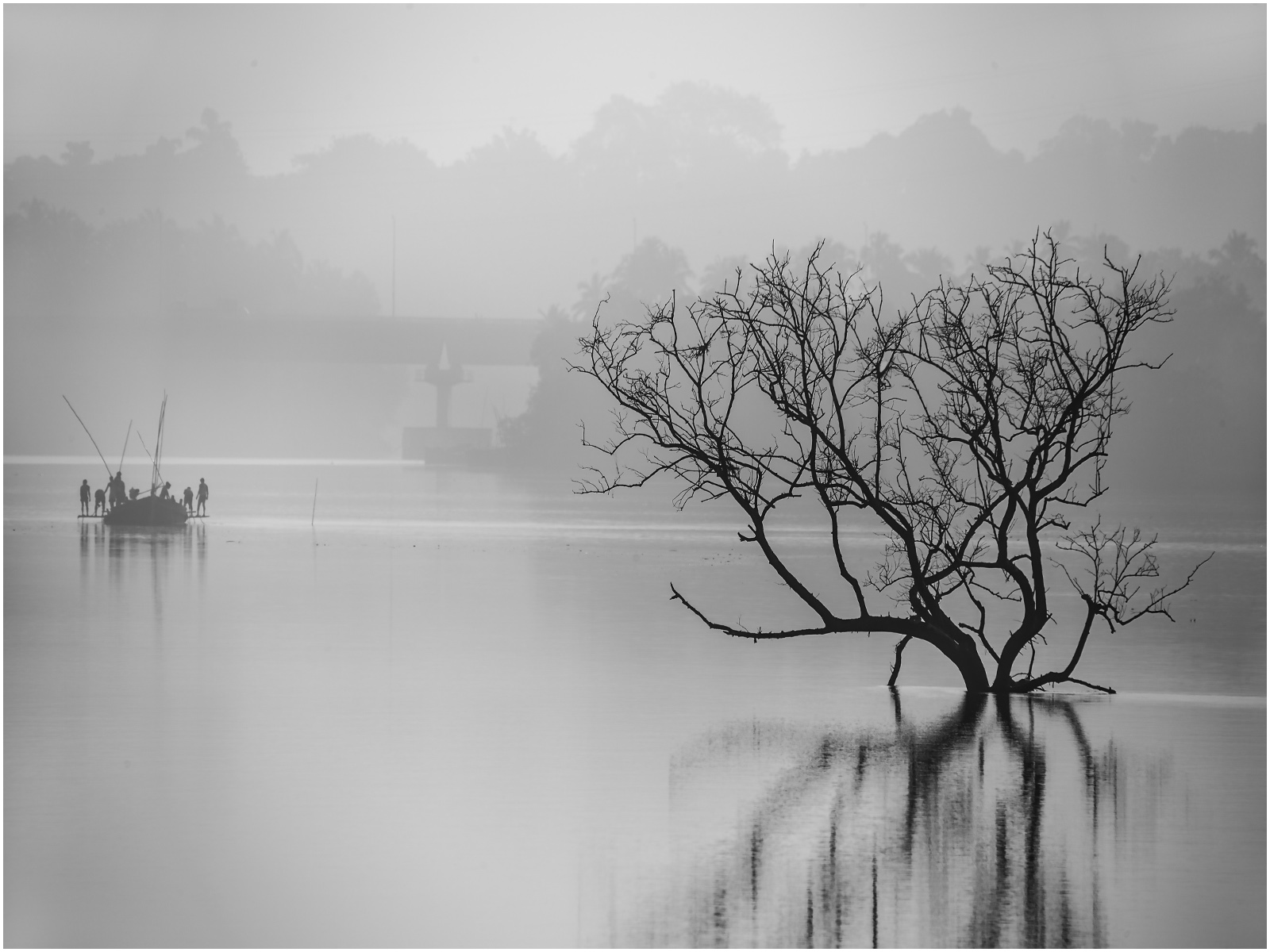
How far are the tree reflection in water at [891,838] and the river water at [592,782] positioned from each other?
0.11 ft

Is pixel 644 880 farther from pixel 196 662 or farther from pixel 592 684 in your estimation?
pixel 196 662

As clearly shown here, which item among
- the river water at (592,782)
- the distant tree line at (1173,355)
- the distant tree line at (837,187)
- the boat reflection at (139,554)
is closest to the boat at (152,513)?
the boat reflection at (139,554)

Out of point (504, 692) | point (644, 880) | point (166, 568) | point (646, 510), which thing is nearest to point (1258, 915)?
point (644, 880)

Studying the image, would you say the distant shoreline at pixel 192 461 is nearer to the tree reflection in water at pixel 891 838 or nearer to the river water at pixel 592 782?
the river water at pixel 592 782

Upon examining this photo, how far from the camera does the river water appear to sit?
35.3 feet

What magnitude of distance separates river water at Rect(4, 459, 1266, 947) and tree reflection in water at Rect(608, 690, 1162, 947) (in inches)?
1.4

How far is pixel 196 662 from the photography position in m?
21.2

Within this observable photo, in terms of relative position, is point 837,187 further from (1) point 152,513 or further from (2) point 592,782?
(2) point 592,782

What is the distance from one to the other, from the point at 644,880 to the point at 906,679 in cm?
970

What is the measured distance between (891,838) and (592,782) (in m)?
2.81

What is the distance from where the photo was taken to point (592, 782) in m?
14.4

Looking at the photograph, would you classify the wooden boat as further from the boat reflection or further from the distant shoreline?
the distant shoreline

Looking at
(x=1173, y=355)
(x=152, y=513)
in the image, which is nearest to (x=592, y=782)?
(x=152, y=513)

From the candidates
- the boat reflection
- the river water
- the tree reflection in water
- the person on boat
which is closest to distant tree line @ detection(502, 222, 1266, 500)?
the person on boat
